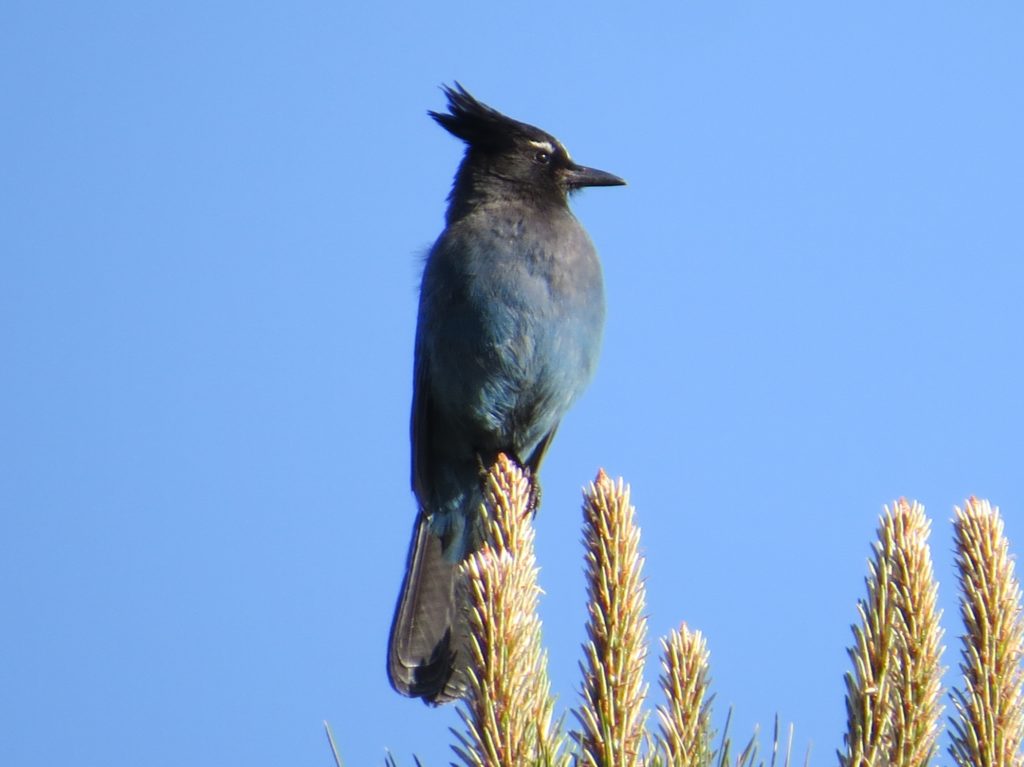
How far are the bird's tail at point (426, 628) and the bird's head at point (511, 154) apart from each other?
140cm

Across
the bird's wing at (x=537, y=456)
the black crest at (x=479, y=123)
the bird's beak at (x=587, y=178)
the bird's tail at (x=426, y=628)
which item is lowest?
the bird's tail at (x=426, y=628)

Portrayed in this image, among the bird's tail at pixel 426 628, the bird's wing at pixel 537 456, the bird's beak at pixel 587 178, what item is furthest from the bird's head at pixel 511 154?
the bird's tail at pixel 426 628

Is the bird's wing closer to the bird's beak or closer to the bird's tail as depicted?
the bird's tail

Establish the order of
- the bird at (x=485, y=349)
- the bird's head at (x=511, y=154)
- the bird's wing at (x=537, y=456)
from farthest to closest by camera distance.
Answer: the bird's head at (x=511, y=154) < the bird's wing at (x=537, y=456) < the bird at (x=485, y=349)

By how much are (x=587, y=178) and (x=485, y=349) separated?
1.11 meters

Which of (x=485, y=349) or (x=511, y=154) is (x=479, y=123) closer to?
(x=511, y=154)

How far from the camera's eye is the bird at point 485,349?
432 centimetres

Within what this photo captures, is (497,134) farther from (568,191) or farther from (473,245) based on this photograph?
(473,245)

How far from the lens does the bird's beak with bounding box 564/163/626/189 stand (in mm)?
5047

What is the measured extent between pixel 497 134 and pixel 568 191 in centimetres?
38

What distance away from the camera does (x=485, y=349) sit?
433 centimetres

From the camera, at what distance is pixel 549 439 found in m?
4.86

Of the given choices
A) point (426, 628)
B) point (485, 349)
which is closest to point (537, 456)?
point (485, 349)

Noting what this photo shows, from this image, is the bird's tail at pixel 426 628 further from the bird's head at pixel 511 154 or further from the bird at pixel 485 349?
the bird's head at pixel 511 154
